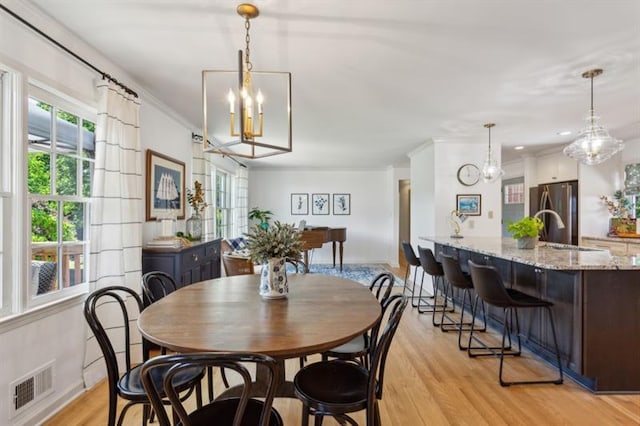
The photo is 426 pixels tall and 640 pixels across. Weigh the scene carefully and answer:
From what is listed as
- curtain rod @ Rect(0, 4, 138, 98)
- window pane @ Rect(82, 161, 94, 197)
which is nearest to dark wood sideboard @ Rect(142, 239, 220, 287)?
window pane @ Rect(82, 161, 94, 197)

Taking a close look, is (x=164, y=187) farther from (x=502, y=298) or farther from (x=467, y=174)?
(x=467, y=174)

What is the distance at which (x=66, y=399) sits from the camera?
220 centimetres

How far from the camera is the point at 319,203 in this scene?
8250 millimetres

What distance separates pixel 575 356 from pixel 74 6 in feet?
13.5

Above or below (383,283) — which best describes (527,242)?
above

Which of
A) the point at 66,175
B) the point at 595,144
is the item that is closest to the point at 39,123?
the point at 66,175

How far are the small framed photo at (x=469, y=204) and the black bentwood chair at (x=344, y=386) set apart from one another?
4037 millimetres

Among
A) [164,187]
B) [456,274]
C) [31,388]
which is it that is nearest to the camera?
[31,388]

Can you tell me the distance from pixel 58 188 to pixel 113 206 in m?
0.36

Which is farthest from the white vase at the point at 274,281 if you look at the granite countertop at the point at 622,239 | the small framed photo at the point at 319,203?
the small framed photo at the point at 319,203

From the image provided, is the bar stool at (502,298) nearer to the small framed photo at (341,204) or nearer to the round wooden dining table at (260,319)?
the round wooden dining table at (260,319)

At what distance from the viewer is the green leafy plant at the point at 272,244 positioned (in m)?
1.82

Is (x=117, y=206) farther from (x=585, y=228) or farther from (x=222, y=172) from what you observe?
(x=585, y=228)

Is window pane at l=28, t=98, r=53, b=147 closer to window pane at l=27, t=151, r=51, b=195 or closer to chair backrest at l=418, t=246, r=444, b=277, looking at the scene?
window pane at l=27, t=151, r=51, b=195
